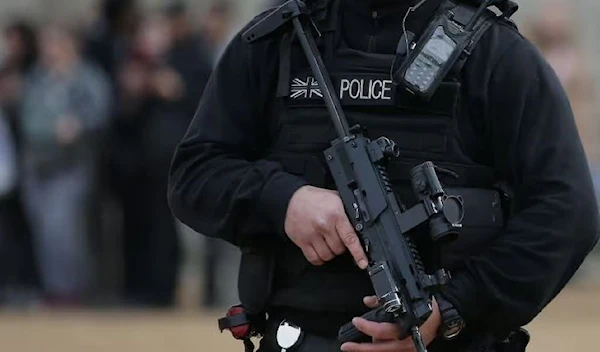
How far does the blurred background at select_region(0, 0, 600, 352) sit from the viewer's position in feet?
31.2

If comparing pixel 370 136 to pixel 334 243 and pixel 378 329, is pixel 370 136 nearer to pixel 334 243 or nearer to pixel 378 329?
pixel 334 243

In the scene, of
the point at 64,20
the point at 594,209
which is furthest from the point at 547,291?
the point at 64,20

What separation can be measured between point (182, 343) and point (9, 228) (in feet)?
7.43

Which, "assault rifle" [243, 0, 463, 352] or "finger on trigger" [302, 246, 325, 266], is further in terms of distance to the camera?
"finger on trigger" [302, 246, 325, 266]

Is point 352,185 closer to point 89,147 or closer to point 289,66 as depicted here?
point 289,66

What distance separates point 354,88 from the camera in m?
3.35

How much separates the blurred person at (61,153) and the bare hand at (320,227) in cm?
660

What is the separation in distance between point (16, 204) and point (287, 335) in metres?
7.04

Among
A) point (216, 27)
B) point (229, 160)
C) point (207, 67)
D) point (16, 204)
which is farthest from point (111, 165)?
point (229, 160)

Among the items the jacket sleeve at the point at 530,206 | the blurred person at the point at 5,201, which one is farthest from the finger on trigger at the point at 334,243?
the blurred person at the point at 5,201

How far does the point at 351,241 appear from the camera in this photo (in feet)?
10.4

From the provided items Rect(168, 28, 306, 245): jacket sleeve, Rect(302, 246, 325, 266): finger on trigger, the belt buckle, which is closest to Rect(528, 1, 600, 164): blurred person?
Rect(168, 28, 306, 245): jacket sleeve

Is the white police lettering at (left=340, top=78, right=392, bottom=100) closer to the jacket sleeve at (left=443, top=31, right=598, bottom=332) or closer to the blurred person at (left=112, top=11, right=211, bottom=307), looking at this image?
the jacket sleeve at (left=443, top=31, right=598, bottom=332)

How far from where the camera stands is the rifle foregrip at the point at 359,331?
10.3 ft
